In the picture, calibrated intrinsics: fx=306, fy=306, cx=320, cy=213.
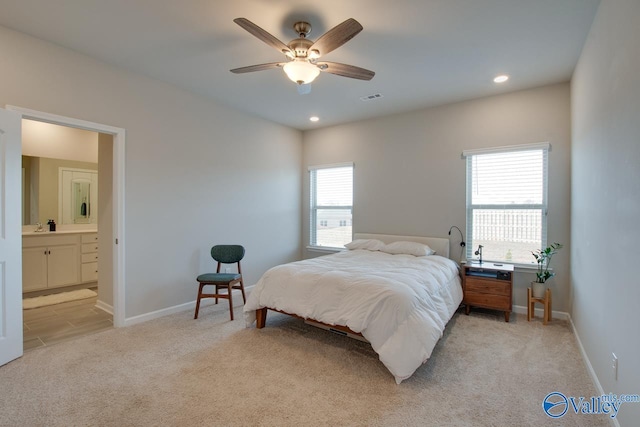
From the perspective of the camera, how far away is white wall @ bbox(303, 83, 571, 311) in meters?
3.67

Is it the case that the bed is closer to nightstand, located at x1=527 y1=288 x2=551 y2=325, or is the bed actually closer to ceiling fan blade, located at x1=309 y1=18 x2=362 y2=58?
nightstand, located at x1=527 y1=288 x2=551 y2=325

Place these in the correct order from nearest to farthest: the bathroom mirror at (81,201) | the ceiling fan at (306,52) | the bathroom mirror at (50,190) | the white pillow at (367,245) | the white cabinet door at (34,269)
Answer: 1. the ceiling fan at (306,52)
2. the white cabinet door at (34,269)
3. the white pillow at (367,245)
4. the bathroom mirror at (50,190)
5. the bathroom mirror at (81,201)

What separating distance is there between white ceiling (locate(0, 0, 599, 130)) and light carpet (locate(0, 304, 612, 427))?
283 cm

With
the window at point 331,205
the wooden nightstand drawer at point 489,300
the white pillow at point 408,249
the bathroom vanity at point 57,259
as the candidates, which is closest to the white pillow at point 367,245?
the white pillow at point 408,249

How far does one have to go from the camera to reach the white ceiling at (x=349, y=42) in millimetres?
2352

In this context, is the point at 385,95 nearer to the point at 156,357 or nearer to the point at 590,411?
the point at 590,411

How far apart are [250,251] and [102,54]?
3082 mm

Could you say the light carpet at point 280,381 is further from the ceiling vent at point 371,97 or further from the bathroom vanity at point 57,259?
the ceiling vent at point 371,97

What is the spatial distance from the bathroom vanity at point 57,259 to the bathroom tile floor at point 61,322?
755 mm

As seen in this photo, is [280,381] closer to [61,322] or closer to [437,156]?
[61,322]

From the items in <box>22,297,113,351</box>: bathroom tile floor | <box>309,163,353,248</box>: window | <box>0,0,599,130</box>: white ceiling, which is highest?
<box>0,0,599,130</box>: white ceiling

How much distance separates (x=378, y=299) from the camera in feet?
8.22

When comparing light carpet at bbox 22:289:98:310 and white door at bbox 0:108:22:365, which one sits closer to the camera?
white door at bbox 0:108:22:365

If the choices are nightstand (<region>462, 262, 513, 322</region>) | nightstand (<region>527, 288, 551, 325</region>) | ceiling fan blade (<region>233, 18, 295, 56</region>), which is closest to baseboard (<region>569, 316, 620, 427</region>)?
nightstand (<region>527, 288, 551, 325</region>)
